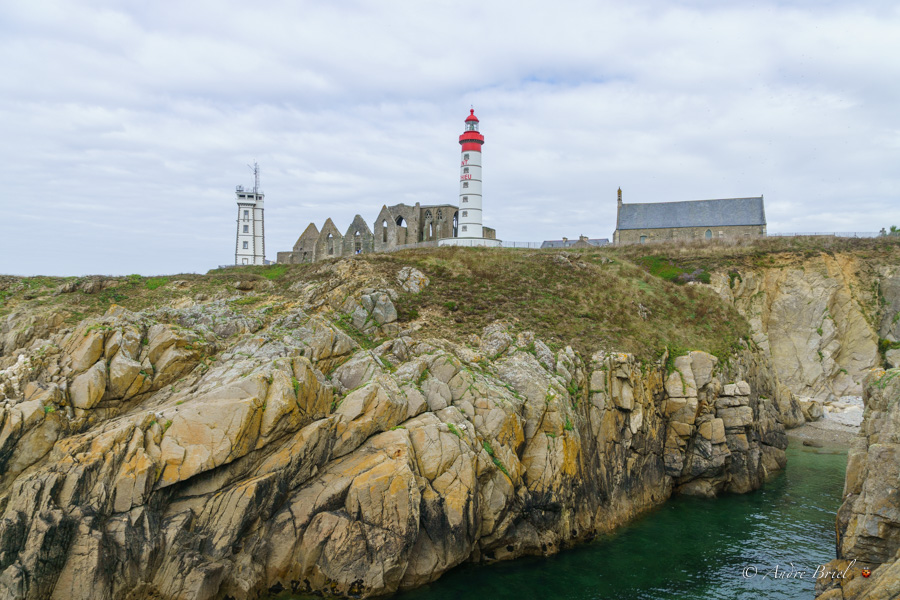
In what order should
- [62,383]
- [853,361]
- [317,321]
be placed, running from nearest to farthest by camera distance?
[62,383] < [317,321] < [853,361]

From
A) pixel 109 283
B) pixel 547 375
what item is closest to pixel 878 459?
pixel 547 375

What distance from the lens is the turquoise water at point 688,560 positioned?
2058 centimetres

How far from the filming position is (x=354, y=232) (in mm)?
66062

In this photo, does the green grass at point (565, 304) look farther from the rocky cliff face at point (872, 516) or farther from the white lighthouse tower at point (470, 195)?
the rocky cliff face at point (872, 516)

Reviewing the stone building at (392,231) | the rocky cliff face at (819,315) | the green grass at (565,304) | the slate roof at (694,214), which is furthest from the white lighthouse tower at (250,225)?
the rocky cliff face at (819,315)

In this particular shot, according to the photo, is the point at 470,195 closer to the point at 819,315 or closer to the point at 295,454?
the point at 819,315

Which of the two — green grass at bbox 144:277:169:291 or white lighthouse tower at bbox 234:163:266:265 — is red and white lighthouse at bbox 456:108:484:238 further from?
white lighthouse tower at bbox 234:163:266:265

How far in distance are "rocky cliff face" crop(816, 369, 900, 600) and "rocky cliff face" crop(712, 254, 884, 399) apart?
32.9m

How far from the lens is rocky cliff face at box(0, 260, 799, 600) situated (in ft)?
57.9

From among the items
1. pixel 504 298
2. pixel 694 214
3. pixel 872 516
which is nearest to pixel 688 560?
pixel 872 516

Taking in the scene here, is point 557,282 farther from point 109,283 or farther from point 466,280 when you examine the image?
point 109,283

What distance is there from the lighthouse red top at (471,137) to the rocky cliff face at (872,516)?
4084cm

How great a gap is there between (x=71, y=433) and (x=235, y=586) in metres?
7.92

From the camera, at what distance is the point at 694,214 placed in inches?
2795
